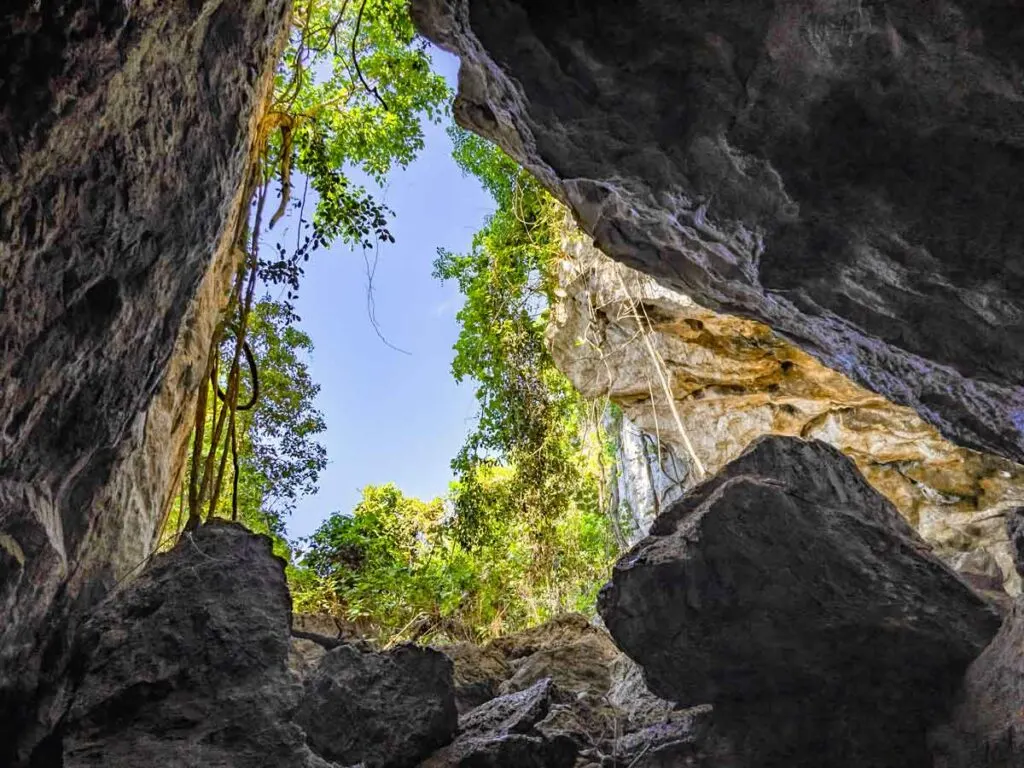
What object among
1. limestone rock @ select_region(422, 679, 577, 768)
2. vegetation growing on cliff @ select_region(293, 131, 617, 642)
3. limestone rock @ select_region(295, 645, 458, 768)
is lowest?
limestone rock @ select_region(422, 679, 577, 768)

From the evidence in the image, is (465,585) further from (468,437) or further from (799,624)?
(799,624)

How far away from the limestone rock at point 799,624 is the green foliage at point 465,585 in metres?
4.78

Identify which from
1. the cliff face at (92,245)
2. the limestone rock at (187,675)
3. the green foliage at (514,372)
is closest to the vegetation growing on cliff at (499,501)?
the green foliage at (514,372)

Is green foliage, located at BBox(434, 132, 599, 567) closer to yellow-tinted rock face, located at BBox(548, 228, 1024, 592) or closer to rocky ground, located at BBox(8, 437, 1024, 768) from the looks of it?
yellow-tinted rock face, located at BBox(548, 228, 1024, 592)

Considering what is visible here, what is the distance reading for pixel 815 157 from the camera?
368 cm

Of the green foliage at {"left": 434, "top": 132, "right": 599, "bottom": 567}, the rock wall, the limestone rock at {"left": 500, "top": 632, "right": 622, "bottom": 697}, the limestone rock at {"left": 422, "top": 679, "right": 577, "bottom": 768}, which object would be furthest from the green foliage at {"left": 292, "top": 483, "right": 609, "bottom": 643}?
the limestone rock at {"left": 422, "top": 679, "right": 577, "bottom": 768}

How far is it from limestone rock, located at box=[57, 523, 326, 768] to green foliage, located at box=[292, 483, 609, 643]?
15.2 feet

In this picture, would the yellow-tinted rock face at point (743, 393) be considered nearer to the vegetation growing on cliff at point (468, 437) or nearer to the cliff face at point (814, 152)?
the vegetation growing on cliff at point (468, 437)

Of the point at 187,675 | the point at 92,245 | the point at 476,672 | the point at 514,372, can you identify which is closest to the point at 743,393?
the point at 514,372

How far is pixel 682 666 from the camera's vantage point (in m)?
3.85

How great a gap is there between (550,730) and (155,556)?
7.46 feet

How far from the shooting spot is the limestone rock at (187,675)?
3098 millimetres

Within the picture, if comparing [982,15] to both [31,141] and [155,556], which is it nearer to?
[31,141]

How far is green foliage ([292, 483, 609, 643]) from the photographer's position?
336 inches
